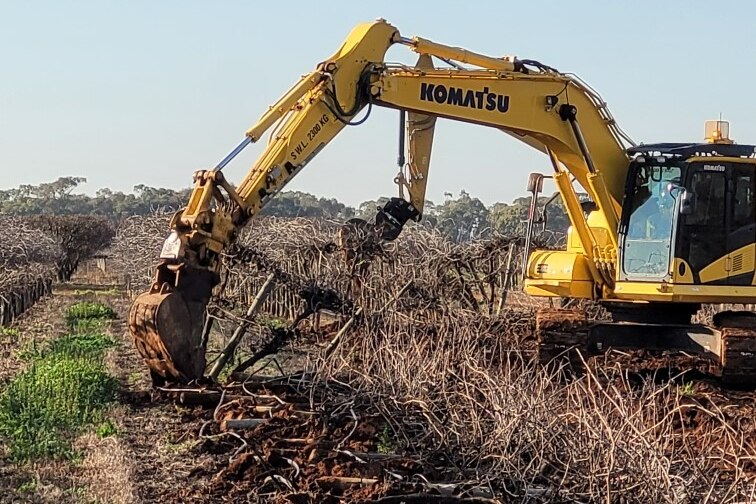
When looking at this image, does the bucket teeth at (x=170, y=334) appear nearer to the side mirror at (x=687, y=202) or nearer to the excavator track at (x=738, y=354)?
the side mirror at (x=687, y=202)

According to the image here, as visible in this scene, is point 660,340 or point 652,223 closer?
point 652,223

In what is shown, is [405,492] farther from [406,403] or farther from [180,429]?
[180,429]

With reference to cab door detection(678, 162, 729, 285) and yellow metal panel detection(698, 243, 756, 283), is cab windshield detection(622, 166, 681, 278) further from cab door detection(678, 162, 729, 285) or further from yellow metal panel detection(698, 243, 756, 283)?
yellow metal panel detection(698, 243, 756, 283)

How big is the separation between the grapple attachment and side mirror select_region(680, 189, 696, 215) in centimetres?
538

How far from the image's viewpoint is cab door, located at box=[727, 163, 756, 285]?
13250mm

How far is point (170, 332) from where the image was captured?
10.7m

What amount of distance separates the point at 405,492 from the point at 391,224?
789cm

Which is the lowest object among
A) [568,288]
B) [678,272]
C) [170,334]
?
[170,334]

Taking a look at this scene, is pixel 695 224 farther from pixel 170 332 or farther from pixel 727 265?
pixel 170 332

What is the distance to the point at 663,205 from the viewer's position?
13.3 meters

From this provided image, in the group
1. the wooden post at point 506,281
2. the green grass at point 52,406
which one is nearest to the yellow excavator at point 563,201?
the green grass at point 52,406

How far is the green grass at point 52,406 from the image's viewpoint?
30.4 feet

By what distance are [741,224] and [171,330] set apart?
21.4 feet

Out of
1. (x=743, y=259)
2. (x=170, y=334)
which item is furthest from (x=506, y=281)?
(x=170, y=334)
